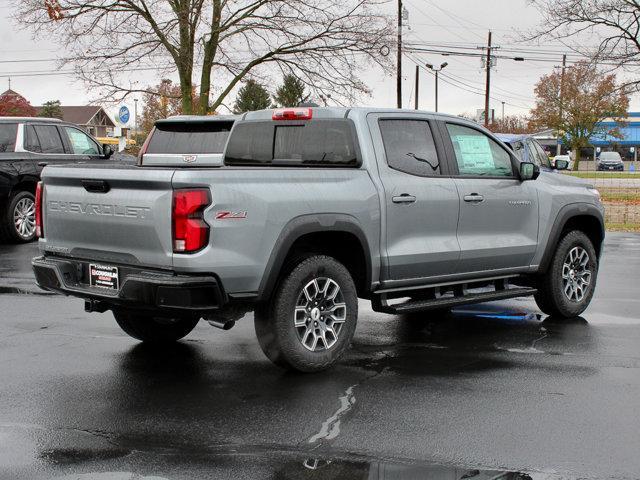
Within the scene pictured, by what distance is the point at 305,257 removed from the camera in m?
6.39

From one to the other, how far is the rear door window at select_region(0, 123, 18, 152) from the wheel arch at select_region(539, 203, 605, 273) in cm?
971

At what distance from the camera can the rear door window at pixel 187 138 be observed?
852cm

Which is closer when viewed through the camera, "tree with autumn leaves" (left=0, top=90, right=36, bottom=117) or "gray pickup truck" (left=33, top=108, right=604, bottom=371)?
"gray pickup truck" (left=33, top=108, right=604, bottom=371)

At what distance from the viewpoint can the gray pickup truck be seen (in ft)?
18.9

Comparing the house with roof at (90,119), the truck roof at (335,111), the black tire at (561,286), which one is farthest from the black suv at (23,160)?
the house with roof at (90,119)

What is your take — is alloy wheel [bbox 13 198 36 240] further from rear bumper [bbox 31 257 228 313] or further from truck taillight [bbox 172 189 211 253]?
truck taillight [bbox 172 189 211 253]

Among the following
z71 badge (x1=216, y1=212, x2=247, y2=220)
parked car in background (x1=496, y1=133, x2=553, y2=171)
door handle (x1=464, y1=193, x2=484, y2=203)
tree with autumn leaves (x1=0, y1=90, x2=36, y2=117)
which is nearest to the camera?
z71 badge (x1=216, y1=212, x2=247, y2=220)

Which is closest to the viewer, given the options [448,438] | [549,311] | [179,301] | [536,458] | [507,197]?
[536,458]

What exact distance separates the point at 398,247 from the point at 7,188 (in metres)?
9.65

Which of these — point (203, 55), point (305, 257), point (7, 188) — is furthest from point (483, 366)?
point (203, 55)

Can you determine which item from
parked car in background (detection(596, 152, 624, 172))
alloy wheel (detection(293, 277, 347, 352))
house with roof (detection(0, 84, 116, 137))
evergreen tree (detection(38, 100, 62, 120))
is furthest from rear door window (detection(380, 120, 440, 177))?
house with roof (detection(0, 84, 116, 137))

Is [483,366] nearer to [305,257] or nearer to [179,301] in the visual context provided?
[305,257]

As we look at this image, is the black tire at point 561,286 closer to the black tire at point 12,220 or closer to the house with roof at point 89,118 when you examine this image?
the black tire at point 12,220

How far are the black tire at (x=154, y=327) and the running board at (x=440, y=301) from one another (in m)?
1.48
